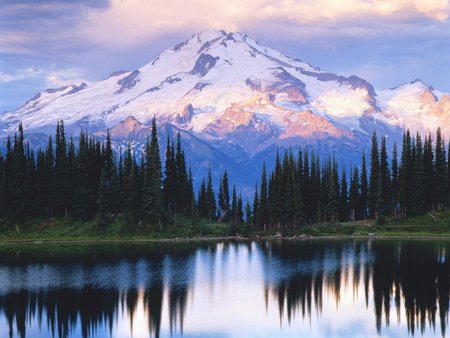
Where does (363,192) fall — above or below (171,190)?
below

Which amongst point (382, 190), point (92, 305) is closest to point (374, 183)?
point (382, 190)

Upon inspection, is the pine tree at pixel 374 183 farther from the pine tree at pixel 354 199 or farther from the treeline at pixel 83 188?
the treeline at pixel 83 188

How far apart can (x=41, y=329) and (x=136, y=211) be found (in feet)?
300

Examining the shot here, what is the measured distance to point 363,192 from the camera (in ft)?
646

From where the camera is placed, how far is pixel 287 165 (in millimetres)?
189250

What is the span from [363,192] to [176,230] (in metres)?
55.2

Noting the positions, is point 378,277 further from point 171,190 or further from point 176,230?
point 171,190

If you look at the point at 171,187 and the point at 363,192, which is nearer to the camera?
the point at 171,187

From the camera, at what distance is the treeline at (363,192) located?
580ft

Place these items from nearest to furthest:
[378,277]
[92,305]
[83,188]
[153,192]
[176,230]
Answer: [92,305]
[378,277]
[176,230]
[153,192]
[83,188]

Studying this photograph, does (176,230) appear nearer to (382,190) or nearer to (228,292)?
(382,190)

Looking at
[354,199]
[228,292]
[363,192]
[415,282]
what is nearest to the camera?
[228,292]

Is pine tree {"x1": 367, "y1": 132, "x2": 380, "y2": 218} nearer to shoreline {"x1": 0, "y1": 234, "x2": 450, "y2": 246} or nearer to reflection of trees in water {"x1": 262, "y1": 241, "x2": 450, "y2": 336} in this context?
shoreline {"x1": 0, "y1": 234, "x2": 450, "y2": 246}

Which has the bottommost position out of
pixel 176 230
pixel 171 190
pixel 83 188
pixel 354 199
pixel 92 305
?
pixel 92 305
